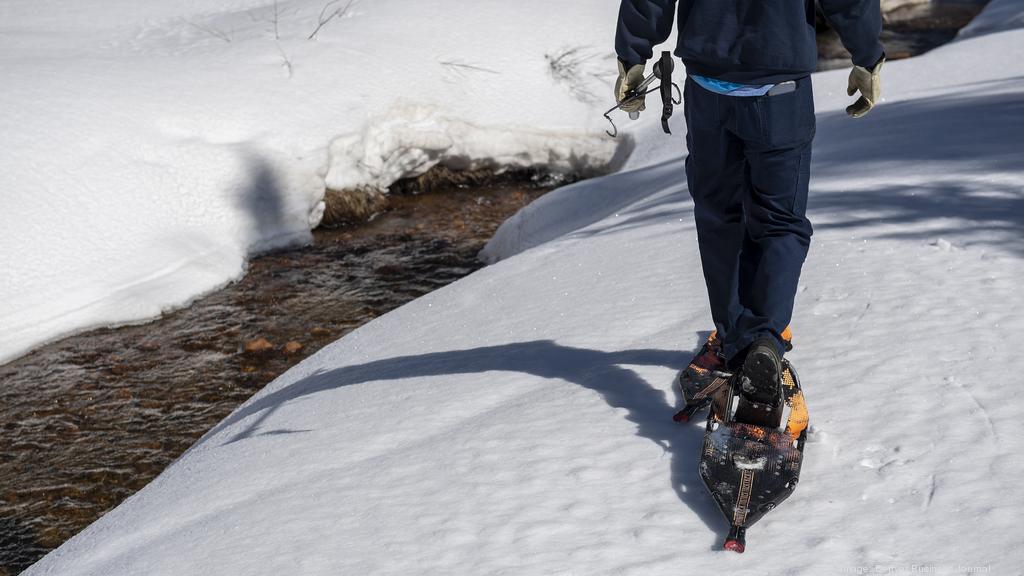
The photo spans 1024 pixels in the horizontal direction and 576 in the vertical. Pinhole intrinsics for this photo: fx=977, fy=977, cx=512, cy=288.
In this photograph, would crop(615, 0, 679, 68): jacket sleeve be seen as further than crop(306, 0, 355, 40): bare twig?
No

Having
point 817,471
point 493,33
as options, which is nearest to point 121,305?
point 493,33

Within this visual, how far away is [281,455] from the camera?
336 cm

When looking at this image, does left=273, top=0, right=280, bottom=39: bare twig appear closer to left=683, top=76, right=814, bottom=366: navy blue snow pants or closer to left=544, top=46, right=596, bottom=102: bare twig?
left=544, top=46, right=596, bottom=102: bare twig

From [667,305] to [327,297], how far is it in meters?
3.43

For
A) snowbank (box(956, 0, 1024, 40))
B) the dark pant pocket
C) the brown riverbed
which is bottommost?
snowbank (box(956, 0, 1024, 40))

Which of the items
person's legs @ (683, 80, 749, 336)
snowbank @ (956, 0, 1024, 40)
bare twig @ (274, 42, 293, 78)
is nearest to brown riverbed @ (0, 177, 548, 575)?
bare twig @ (274, 42, 293, 78)

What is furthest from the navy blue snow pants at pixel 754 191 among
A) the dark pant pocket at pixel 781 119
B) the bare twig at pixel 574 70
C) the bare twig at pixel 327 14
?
the bare twig at pixel 327 14

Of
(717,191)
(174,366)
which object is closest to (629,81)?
(717,191)

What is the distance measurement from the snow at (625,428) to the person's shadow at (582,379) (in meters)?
0.01

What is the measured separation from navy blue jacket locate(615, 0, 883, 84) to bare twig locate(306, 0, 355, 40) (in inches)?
256

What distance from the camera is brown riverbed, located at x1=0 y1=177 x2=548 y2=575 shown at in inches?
187

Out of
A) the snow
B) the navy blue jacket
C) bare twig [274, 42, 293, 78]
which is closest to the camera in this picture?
the snow

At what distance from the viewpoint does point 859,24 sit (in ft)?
8.35

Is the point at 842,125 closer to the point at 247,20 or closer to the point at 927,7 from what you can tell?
the point at 247,20
